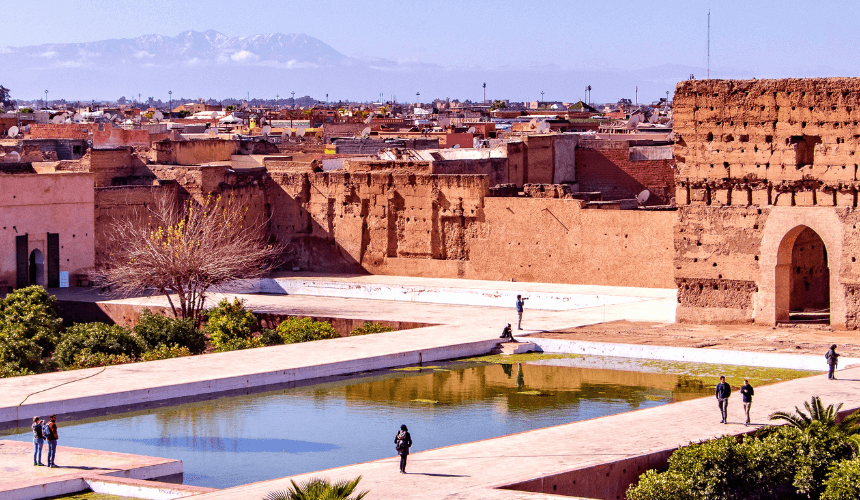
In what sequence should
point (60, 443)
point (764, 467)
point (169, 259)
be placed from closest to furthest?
1. point (764, 467)
2. point (60, 443)
3. point (169, 259)

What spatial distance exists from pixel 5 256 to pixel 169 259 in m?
5.27

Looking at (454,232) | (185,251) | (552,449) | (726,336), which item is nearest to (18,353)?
(185,251)

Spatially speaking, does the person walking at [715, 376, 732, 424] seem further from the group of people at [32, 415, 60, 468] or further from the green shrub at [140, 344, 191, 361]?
the green shrub at [140, 344, 191, 361]

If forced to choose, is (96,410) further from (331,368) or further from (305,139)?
(305,139)

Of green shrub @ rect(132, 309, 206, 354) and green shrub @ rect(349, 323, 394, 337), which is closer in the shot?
green shrub @ rect(132, 309, 206, 354)

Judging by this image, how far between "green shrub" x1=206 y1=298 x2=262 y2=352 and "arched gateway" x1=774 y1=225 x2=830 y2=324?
8.95 m

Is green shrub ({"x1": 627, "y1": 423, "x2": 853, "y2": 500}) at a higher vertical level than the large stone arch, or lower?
lower

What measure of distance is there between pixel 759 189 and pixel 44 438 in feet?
45.1

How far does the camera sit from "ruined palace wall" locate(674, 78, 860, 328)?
2308 centimetres

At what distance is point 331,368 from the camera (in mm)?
20906

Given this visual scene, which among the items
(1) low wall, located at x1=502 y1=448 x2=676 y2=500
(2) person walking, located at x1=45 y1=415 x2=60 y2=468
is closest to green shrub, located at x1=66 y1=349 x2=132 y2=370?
(2) person walking, located at x1=45 y1=415 x2=60 y2=468

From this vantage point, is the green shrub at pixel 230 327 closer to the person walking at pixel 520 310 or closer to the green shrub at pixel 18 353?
the green shrub at pixel 18 353

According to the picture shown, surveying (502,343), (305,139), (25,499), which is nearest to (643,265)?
(502,343)

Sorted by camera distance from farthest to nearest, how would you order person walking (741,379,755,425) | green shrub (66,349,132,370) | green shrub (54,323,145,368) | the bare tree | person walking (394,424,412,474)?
the bare tree, green shrub (54,323,145,368), green shrub (66,349,132,370), person walking (741,379,755,425), person walking (394,424,412,474)
